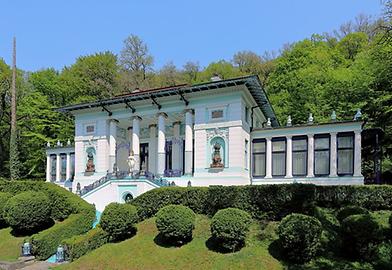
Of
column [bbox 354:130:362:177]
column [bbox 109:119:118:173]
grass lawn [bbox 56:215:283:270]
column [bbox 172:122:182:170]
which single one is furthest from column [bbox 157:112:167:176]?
column [bbox 354:130:362:177]

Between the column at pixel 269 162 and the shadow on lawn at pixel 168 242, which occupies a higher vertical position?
the column at pixel 269 162

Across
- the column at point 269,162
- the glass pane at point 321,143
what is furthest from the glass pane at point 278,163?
the glass pane at point 321,143

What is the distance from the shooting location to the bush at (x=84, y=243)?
14516 mm

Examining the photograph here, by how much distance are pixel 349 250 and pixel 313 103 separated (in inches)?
927

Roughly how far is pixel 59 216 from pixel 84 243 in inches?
188

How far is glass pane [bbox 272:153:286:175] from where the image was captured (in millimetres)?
23030

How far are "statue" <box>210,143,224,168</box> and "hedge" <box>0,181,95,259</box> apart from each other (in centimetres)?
816

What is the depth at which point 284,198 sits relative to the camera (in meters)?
13.6

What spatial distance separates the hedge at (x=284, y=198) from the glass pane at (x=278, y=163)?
9.27 metres

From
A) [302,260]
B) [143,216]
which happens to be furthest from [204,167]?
[302,260]

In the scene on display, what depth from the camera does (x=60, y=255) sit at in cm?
1451

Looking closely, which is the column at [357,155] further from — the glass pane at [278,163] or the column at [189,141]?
the column at [189,141]

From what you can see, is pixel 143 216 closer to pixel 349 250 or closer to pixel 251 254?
pixel 251 254

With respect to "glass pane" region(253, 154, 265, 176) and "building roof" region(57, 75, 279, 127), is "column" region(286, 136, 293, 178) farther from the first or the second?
"building roof" region(57, 75, 279, 127)
